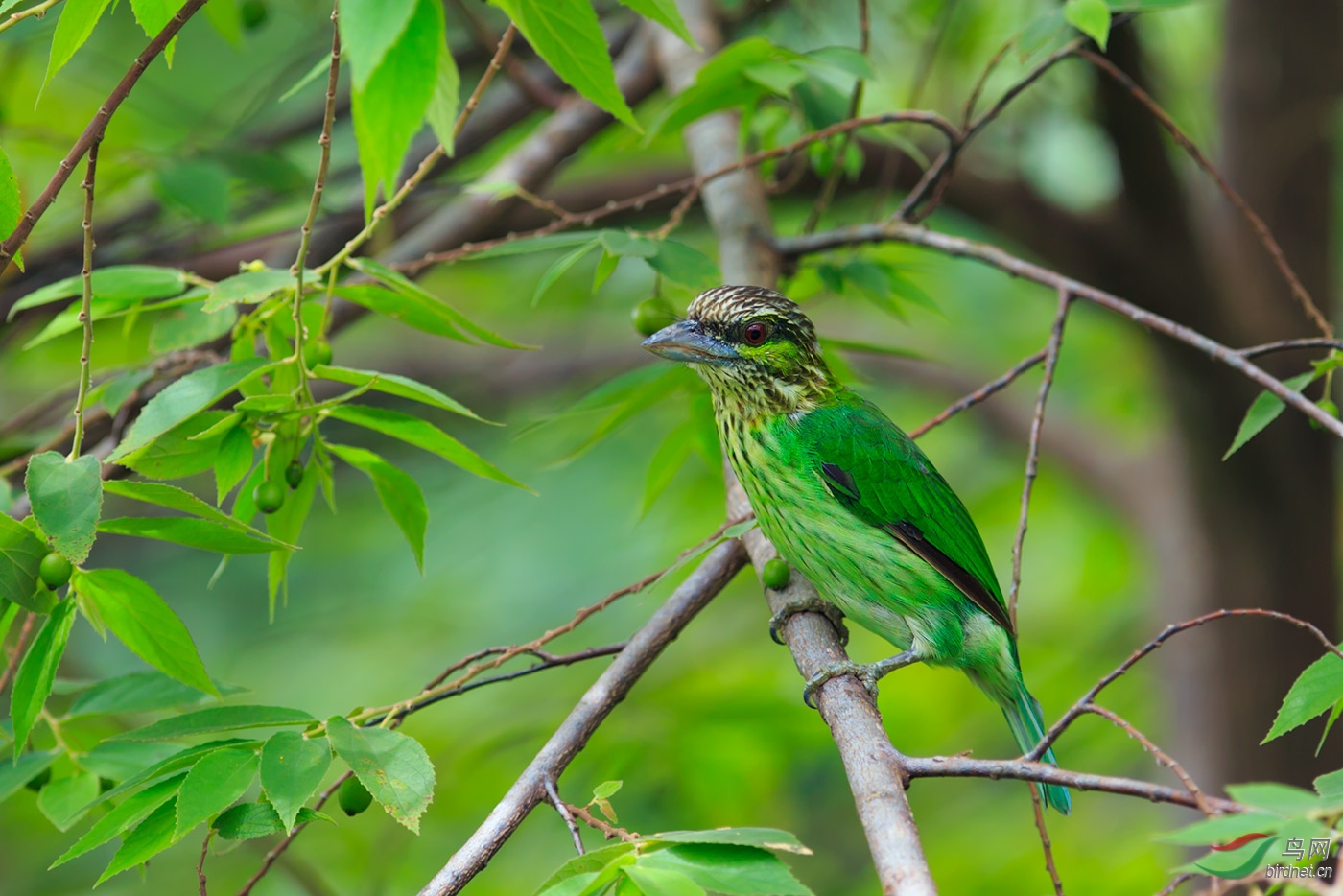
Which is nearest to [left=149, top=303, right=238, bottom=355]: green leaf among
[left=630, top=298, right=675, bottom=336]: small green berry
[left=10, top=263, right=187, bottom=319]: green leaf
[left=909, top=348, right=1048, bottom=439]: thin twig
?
[left=10, top=263, right=187, bottom=319]: green leaf

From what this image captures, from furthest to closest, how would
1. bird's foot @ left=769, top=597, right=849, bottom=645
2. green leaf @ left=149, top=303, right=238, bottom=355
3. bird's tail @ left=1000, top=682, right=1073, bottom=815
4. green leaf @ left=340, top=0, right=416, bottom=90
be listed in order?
bird's tail @ left=1000, top=682, right=1073, bottom=815, bird's foot @ left=769, top=597, right=849, bottom=645, green leaf @ left=149, top=303, right=238, bottom=355, green leaf @ left=340, top=0, right=416, bottom=90

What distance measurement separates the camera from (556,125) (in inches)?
153

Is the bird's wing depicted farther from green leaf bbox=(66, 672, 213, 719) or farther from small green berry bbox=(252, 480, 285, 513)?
green leaf bbox=(66, 672, 213, 719)

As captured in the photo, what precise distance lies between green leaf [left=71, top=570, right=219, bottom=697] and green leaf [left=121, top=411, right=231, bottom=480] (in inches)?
7.4

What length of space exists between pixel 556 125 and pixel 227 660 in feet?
15.9

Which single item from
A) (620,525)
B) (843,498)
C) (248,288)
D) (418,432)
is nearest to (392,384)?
(418,432)

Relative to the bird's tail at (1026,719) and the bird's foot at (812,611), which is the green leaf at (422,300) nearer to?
the bird's foot at (812,611)

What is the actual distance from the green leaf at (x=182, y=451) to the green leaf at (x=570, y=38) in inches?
32.3

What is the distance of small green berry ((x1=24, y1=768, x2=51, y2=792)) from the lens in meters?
2.32

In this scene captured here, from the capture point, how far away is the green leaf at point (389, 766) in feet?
5.78

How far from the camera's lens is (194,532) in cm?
184

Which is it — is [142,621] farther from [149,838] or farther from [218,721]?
[149,838]

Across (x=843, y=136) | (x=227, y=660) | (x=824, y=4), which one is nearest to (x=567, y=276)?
(x=824, y=4)

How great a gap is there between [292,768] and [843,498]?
1.54 metres
